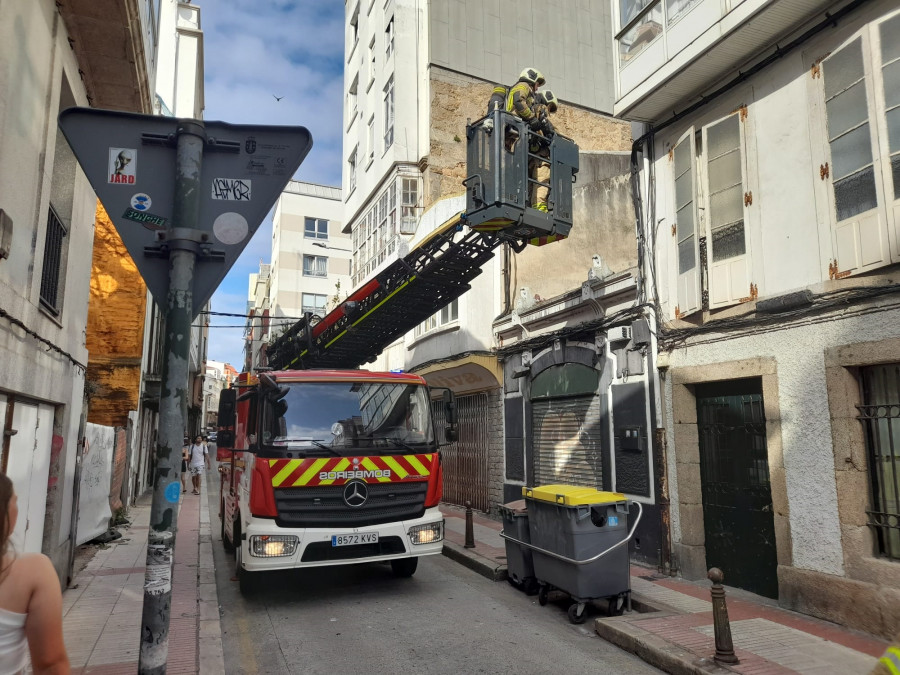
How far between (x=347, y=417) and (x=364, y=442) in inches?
14.6

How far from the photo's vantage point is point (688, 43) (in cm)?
790

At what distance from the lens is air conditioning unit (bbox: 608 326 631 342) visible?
9.51 meters

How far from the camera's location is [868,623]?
5.93 m

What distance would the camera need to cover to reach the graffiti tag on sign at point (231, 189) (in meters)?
3.06

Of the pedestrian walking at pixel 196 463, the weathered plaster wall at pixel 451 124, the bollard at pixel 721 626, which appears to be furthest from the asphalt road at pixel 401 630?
the weathered plaster wall at pixel 451 124

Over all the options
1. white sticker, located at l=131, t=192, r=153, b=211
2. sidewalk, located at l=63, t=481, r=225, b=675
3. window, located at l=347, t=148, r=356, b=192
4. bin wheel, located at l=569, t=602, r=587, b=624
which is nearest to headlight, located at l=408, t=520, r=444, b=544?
bin wheel, located at l=569, t=602, r=587, b=624

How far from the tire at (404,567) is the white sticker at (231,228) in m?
6.37

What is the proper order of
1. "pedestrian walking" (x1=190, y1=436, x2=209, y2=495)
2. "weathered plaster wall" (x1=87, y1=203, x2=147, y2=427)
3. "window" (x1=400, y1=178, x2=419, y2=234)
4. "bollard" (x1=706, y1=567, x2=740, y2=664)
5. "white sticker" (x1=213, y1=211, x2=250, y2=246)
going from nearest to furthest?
"white sticker" (x1=213, y1=211, x2=250, y2=246), "bollard" (x1=706, y1=567, x2=740, y2=664), "weathered plaster wall" (x1=87, y1=203, x2=147, y2=427), "window" (x1=400, y1=178, x2=419, y2=234), "pedestrian walking" (x1=190, y1=436, x2=209, y2=495)

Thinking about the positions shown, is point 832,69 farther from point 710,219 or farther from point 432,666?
point 432,666

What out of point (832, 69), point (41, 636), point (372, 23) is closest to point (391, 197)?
point (372, 23)

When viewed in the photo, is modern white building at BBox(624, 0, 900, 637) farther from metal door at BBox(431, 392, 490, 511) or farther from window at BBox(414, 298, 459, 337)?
window at BBox(414, 298, 459, 337)

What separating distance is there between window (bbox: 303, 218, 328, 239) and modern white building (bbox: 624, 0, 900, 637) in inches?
1459

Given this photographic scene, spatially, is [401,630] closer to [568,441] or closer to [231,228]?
[231,228]

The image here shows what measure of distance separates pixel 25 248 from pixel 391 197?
45.0 ft
